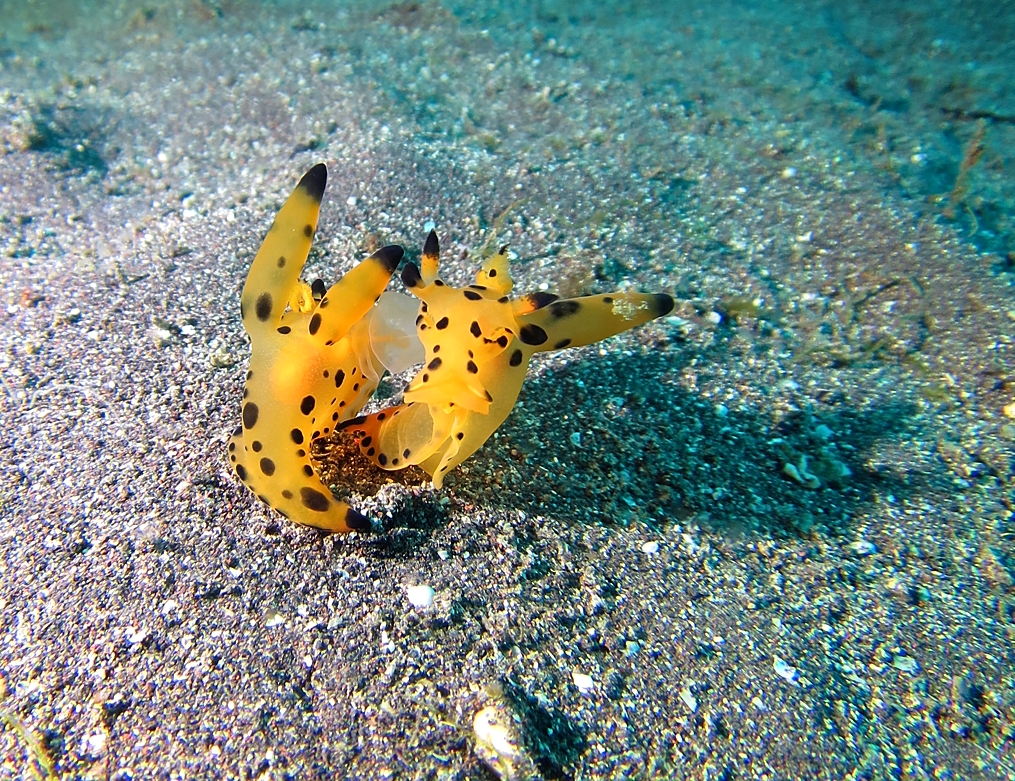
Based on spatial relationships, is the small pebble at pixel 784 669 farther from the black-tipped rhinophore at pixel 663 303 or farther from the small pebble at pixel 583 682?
the black-tipped rhinophore at pixel 663 303

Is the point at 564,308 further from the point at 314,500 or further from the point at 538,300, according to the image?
the point at 314,500

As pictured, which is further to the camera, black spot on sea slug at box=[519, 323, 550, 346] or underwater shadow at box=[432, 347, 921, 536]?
underwater shadow at box=[432, 347, 921, 536]

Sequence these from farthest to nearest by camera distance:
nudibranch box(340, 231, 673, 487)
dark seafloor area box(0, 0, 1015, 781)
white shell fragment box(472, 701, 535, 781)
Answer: nudibranch box(340, 231, 673, 487) < dark seafloor area box(0, 0, 1015, 781) < white shell fragment box(472, 701, 535, 781)

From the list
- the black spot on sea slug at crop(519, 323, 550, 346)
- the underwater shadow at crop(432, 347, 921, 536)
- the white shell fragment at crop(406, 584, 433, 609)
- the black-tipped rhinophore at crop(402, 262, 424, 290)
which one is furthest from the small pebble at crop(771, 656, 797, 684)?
the black-tipped rhinophore at crop(402, 262, 424, 290)

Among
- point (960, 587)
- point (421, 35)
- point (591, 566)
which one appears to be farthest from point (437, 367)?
point (421, 35)

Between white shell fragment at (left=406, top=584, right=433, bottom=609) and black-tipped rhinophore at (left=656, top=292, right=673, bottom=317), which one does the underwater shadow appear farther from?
black-tipped rhinophore at (left=656, top=292, right=673, bottom=317)

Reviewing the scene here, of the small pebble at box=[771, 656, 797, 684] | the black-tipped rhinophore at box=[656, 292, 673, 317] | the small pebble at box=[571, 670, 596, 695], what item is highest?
the black-tipped rhinophore at box=[656, 292, 673, 317]

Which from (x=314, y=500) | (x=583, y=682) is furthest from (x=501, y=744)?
(x=314, y=500)
